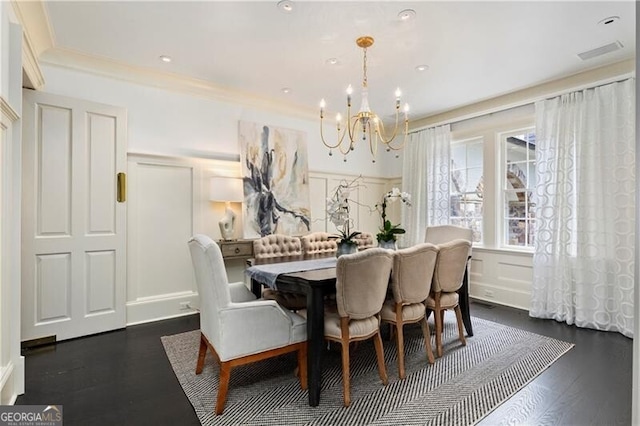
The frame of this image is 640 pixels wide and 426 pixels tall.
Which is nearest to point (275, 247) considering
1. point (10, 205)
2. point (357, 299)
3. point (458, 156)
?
point (357, 299)

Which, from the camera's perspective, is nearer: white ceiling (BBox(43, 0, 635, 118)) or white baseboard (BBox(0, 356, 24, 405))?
white baseboard (BBox(0, 356, 24, 405))

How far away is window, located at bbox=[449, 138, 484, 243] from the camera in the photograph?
4.87 meters

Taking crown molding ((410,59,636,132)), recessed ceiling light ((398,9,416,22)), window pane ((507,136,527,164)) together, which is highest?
recessed ceiling light ((398,9,416,22))

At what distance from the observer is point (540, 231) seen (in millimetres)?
3891

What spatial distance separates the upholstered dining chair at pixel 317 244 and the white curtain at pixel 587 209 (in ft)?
8.13

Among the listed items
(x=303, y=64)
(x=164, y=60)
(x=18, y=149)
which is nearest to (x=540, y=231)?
(x=303, y=64)

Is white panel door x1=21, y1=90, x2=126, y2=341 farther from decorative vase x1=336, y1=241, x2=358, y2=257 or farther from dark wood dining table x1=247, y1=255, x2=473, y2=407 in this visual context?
decorative vase x1=336, y1=241, x2=358, y2=257

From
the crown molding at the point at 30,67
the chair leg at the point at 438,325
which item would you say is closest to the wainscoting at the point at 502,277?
the chair leg at the point at 438,325

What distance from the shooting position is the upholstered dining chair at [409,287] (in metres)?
2.44

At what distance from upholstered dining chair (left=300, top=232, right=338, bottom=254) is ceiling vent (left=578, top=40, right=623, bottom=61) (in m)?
3.15

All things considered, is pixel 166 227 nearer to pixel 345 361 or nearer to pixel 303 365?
pixel 303 365

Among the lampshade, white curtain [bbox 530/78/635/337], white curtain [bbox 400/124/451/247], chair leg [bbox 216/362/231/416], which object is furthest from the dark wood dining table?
white curtain [bbox 400/124/451/247]

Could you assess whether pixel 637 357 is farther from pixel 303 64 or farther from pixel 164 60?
pixel 164 60

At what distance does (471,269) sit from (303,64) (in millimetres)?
3690
